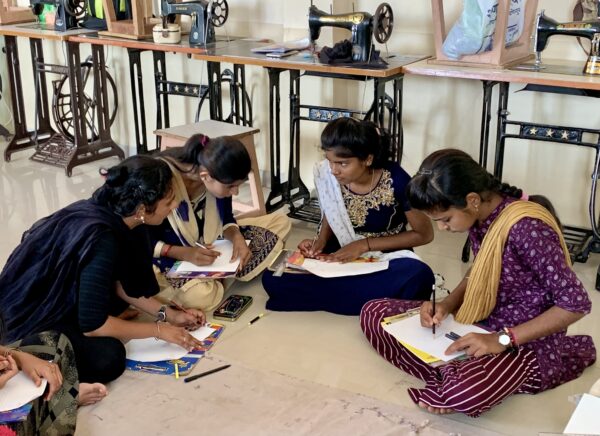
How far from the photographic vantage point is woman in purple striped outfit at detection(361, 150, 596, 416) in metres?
2.04

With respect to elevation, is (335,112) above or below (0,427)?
above

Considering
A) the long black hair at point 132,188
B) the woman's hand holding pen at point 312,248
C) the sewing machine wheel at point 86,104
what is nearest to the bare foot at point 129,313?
the long black hair at point 132,188

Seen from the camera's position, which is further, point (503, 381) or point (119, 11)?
point (119, 11)

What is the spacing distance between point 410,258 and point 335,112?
1.18 m

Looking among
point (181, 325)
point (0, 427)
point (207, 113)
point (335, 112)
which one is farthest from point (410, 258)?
point (207, 113)

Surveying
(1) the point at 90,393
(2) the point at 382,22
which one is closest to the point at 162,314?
(1) the point at 90,393

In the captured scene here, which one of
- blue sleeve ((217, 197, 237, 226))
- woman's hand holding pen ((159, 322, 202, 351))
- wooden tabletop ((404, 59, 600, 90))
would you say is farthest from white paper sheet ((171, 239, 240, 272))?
wooden tabletop ((404, 59, 600, 90))

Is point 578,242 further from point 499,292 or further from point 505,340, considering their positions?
point 505,340

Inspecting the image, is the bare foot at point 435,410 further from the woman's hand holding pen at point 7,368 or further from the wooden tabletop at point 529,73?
the wooden tabletop at point 529,73

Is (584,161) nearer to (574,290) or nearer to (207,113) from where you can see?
(574,290)

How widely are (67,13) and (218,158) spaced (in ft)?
8.27

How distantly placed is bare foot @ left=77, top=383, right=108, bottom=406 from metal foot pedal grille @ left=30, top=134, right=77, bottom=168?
2880 millimetres

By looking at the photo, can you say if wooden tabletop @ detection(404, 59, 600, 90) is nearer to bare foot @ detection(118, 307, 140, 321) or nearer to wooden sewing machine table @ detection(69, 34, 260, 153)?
wooden sewing machine table @ detection(69, 34, 260, 153)

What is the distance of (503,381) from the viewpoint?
6.95ft
